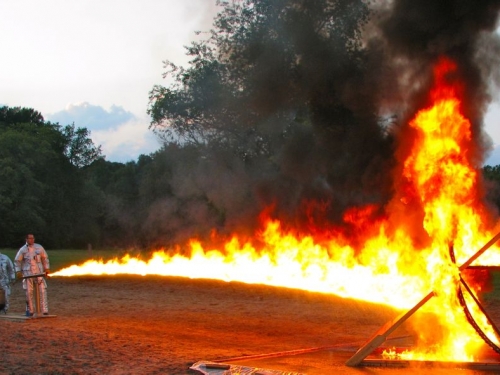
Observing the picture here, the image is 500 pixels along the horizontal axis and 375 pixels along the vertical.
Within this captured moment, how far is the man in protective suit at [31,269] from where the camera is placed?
14438 millimetres

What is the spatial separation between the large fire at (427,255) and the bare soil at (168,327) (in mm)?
1025

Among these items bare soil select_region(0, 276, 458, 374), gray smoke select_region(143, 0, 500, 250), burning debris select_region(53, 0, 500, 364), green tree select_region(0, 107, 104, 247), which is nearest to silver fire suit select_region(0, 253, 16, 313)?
bare soil select_region(0, 276, 458, 374)

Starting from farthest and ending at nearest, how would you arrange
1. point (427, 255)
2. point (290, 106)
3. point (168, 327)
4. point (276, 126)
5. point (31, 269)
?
point (276, 126), point (290, 106), point (31, 269), point (168, 327), point (427, 255)

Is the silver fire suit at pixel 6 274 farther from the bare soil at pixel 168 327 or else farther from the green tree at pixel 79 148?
the green tree at pixel 79 148

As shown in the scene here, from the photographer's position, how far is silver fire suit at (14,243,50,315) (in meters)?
14.4

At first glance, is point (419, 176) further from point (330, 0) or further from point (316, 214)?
point (316, 214)

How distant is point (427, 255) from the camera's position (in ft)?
29.4

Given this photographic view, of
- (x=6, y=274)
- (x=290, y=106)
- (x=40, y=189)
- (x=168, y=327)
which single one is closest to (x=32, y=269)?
(x=6, y=274)

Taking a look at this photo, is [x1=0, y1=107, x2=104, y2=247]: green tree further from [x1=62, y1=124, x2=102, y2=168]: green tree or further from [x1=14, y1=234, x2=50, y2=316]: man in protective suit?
[x1=14, y1=234, x2=50, y2=316]: man in protective suit

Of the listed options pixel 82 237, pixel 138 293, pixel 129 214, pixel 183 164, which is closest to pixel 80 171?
pixel 82 237

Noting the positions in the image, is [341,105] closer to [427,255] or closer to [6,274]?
[427,255]

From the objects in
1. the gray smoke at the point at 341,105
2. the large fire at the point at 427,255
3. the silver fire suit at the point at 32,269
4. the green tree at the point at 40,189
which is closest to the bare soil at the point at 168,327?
the silver fire suit at the point at 32,269

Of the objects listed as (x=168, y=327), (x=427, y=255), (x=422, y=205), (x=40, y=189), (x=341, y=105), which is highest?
(x=40, y=189)

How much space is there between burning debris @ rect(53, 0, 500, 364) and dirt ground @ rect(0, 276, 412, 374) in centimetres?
109
